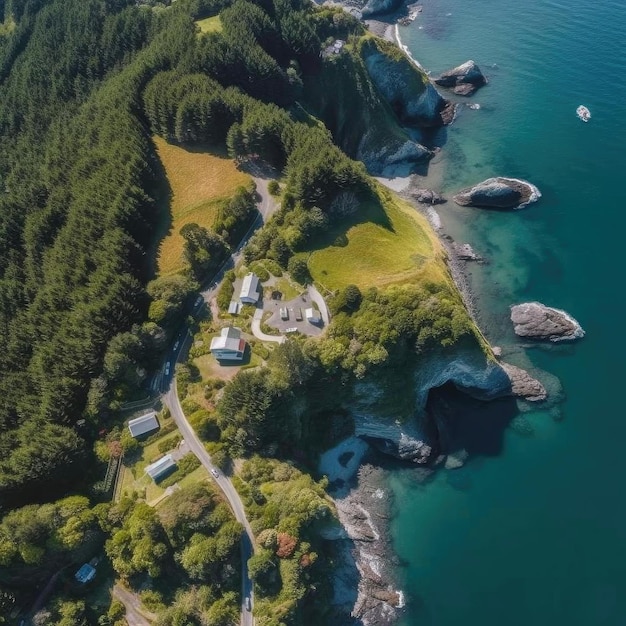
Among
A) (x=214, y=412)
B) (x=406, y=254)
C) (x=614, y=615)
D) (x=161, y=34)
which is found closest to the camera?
(x=614, y=615)

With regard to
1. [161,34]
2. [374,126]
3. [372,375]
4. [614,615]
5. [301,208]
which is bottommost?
[614,615]

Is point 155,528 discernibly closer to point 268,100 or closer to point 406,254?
point 406,254

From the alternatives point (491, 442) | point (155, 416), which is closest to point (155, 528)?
point (155, 416)

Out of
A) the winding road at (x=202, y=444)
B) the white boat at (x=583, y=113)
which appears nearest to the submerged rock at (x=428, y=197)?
the winding road at (x=202, y=444)

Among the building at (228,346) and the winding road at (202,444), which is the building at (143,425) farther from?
the building at (228,346)

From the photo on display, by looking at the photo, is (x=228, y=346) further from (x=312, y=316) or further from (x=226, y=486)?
(x=226, y=486)

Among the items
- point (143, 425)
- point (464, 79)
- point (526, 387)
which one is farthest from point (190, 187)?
point (464, 79)
